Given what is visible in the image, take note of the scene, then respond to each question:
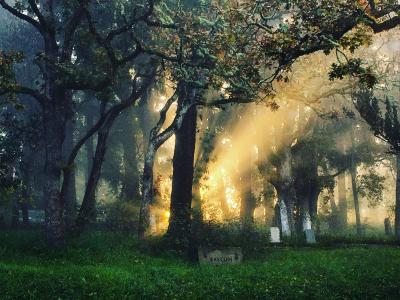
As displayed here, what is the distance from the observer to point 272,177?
29859 millimetres

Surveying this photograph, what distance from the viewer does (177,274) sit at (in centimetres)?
1376

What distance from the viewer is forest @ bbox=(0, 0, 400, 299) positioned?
11992mm

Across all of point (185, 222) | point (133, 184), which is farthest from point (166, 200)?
point (185, 222)

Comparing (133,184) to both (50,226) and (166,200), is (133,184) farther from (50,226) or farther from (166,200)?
(50,226)

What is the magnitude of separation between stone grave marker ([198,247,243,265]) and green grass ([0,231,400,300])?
438 mm

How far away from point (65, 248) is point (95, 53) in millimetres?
9667

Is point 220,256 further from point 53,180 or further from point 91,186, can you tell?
point 91,186

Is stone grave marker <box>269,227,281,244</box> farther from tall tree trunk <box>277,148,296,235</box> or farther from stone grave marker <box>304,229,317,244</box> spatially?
tall tree trunk <box>277,148,296,235</box>

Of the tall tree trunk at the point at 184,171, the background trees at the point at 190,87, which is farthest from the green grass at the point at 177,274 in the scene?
the tall tree trunk at the point at 184,171

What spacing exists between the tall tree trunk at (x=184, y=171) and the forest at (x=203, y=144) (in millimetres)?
71

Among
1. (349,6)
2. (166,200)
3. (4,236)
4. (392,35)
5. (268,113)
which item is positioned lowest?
(4,236)

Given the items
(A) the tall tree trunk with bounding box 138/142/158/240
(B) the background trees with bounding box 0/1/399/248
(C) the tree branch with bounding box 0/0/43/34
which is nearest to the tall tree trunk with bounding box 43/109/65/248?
(B) the background trees with bounding box 0/1/399/248

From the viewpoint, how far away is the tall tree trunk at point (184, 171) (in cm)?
2090

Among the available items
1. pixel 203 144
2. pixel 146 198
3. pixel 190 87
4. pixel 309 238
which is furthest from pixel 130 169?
pixel 309 238
